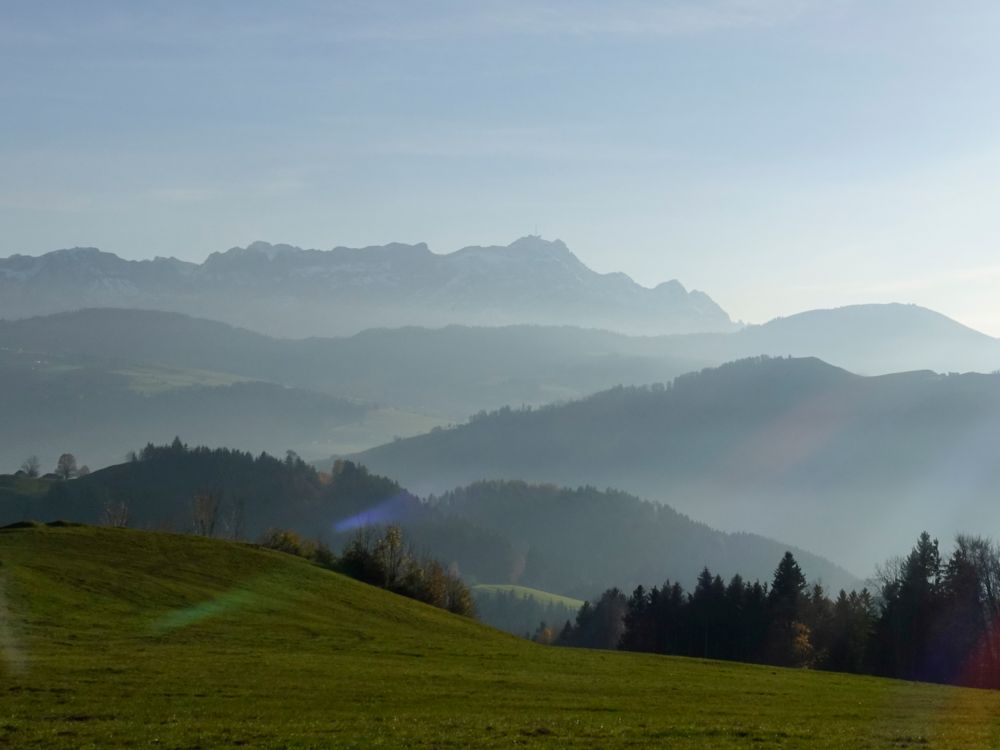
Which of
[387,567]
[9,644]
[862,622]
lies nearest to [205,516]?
[387,567]

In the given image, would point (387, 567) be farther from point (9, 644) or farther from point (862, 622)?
point (9, 644)

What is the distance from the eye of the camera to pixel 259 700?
34719 mm

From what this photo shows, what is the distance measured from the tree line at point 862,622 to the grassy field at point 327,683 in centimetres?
3631

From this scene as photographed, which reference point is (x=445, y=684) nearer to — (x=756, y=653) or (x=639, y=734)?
(x=639, y=734)

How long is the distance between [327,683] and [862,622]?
76.4 meters

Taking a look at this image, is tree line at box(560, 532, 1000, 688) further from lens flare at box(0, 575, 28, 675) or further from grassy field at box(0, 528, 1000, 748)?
lens flare at box(0, 575, 28, 675)

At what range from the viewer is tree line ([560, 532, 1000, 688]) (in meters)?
90.9

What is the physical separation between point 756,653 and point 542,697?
80.0 metres

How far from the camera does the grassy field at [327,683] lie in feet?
95.1

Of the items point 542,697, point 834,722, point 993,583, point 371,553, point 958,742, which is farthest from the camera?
point 371,553

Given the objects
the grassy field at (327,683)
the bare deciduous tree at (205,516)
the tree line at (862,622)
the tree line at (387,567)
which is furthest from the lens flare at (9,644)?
the bare deciduous tree at (205,516)

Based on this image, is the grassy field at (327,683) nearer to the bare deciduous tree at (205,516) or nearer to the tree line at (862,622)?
the tree line at (862,622)

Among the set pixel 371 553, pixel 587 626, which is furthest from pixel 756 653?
pixel 587 626

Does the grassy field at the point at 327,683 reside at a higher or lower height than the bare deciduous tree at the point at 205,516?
lower
